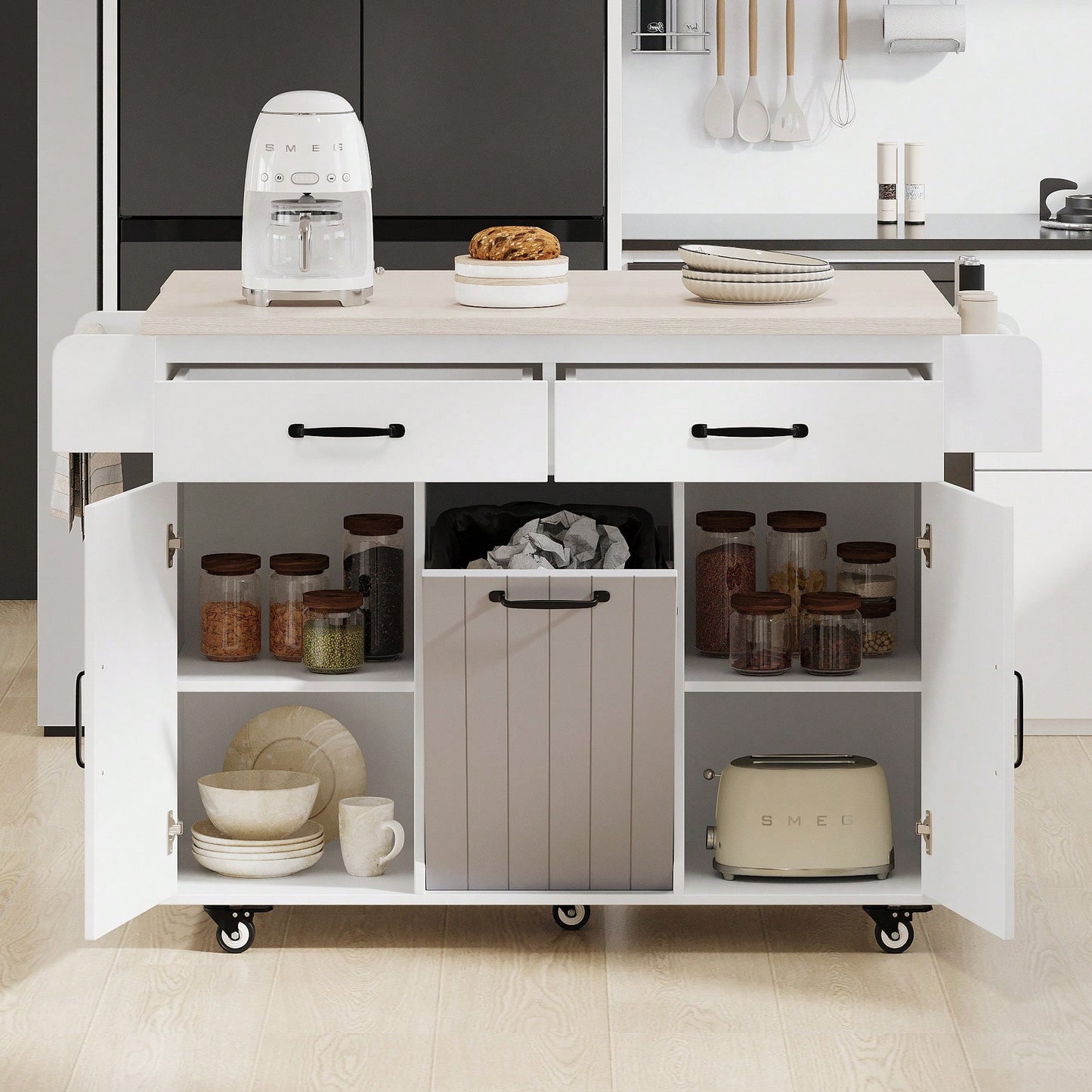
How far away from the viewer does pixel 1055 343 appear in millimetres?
3654

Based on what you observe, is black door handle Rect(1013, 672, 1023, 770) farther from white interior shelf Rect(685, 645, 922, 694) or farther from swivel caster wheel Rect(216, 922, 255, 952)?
swivel caster wheel Rect(216, 922, 255, 952)

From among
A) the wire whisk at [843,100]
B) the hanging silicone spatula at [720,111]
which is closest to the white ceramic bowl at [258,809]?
the hanging silicone spatula at [720,111]

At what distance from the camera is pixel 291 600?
263cm

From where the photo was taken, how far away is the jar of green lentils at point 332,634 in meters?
2.54

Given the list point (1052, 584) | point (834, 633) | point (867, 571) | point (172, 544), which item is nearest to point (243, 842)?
point (172, 544)

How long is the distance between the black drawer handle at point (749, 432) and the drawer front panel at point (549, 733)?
218 mm

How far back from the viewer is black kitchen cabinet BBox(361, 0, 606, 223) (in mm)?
3492

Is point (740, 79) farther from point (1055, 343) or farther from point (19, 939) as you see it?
point (19, 939)

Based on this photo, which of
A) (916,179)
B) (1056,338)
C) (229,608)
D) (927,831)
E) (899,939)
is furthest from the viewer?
(916,179)

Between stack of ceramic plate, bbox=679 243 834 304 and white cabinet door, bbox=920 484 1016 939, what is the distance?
0.35 meters

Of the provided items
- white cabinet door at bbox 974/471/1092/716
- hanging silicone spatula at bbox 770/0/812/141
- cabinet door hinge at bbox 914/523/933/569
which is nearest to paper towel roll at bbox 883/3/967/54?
hanging silicone spatula at bbox 770/0/812/141

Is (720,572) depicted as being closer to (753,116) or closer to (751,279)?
(751,279)

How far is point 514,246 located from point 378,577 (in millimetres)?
588

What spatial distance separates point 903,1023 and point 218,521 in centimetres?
137
